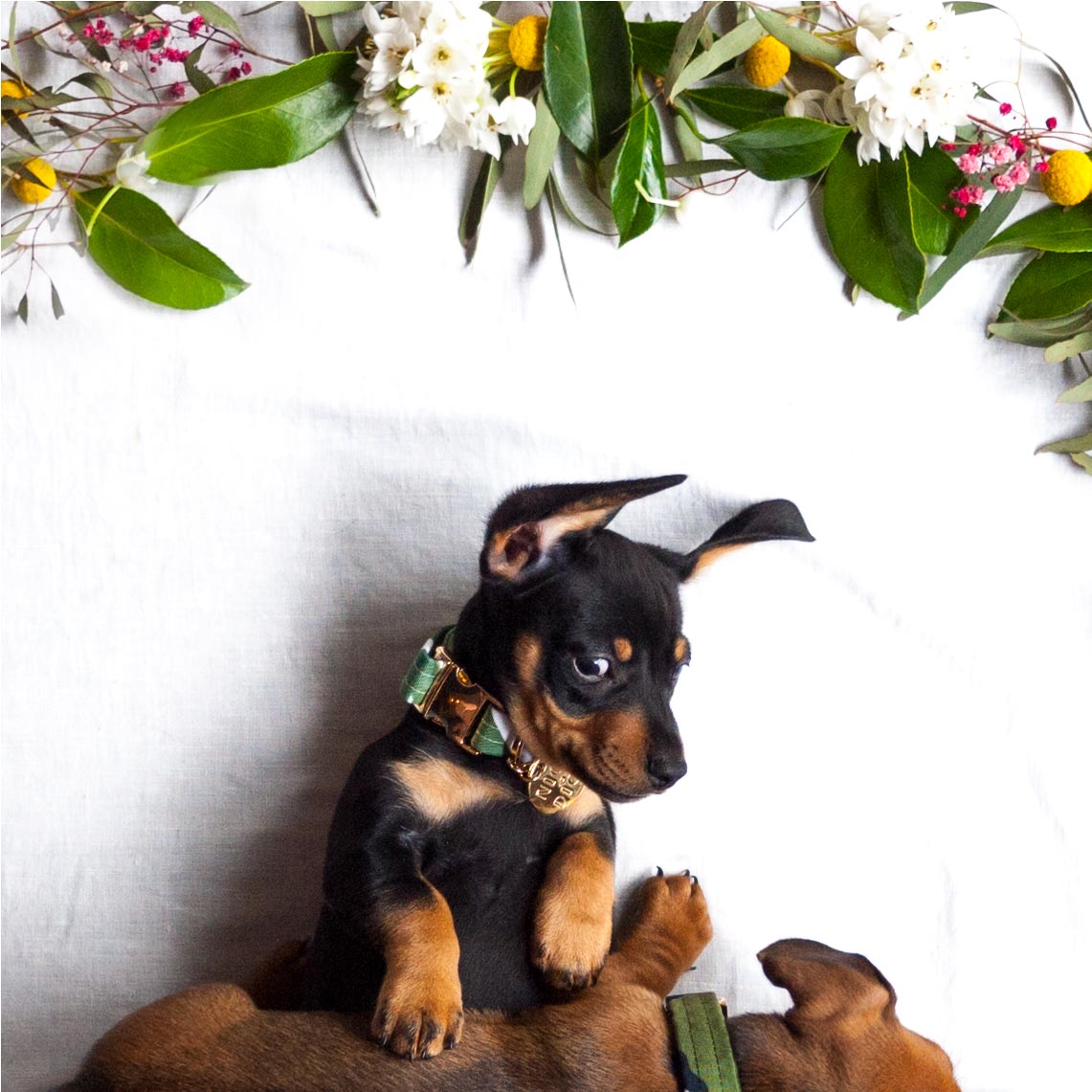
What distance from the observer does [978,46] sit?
171 cm

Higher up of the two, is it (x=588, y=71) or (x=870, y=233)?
(x=588, y=71)

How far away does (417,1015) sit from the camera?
126cm

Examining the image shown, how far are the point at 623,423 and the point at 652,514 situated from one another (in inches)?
6.4

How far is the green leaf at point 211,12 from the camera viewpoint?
5.50 ft

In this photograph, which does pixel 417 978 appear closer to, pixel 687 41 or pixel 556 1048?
pixel 556 1048

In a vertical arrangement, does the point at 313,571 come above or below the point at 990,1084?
above

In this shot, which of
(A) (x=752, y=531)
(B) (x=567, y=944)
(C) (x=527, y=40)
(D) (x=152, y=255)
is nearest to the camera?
(B) (x=567, y=944)

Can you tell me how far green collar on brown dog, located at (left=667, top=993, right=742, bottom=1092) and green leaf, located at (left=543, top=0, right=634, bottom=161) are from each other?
1.25m

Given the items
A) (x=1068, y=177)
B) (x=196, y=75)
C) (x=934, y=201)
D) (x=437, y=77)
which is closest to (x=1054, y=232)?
(x=1068, y=177)

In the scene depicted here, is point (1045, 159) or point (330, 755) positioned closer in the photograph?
point (1045, 159)

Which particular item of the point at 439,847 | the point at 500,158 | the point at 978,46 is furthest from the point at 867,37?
the point at 439,847

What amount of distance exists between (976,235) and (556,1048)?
4.30 feet

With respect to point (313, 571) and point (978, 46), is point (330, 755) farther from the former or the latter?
point (978, 46)

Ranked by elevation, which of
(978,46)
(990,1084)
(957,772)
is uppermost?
(978,46)
